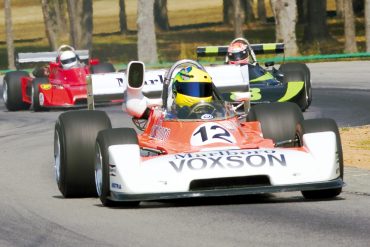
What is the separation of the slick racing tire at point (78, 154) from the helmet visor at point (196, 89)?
1.10 metres

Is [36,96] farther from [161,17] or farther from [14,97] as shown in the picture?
[161,17]

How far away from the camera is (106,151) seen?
40.7ft

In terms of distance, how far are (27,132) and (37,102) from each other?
524 cm

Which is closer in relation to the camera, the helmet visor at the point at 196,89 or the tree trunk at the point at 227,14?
the helmet visor at the point at 196,89

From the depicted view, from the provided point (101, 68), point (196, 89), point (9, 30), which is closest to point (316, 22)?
point (9, 30)

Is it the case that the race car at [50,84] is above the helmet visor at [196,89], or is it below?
below

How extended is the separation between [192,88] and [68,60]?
15.6 metres

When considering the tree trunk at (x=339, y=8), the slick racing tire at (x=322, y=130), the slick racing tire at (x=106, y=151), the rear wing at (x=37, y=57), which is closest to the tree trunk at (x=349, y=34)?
the rear wing at (x=37, y=57)

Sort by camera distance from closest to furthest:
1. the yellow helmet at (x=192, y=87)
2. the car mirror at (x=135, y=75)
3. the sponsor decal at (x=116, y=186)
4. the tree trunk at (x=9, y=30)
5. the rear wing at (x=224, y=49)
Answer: the sponsor decal at (x=116, y=186) → the yellow helmet at (x=192, y=87) → the car mirror at (x=135, y=75) → the rear wing at (x=224, y=49) → the tree trunk at (x=9, y=30)

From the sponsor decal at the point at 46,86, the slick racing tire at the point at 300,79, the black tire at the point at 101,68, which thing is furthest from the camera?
the black tire at the point at 101,68

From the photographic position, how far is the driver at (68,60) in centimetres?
2941

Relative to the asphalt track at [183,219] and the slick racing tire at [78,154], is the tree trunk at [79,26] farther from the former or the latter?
the slick racing tire at [78,154]

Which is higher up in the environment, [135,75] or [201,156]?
[135,75]

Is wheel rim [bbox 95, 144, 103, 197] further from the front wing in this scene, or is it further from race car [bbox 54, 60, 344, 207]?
the front wing
